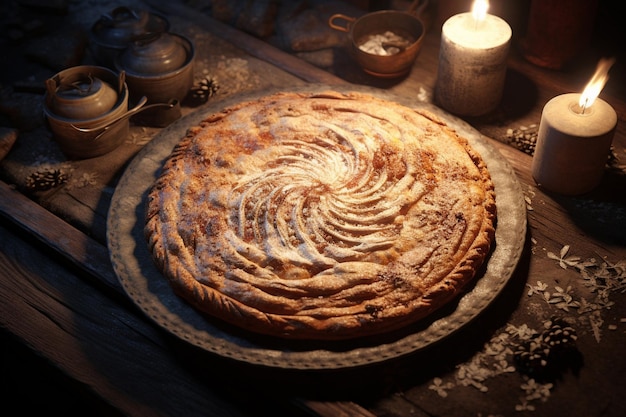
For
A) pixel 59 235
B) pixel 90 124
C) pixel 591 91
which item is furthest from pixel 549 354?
pixel 90 124

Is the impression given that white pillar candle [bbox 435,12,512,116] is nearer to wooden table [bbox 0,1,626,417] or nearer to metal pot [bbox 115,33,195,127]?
wooden table [bbox 0,1,626,417]

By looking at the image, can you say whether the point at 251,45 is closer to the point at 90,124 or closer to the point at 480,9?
the point at 90,124

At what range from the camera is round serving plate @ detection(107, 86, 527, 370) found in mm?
3230

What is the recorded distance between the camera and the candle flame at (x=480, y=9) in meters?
4.51

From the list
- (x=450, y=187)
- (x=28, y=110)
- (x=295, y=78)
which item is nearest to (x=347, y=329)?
(x=450, y=187)

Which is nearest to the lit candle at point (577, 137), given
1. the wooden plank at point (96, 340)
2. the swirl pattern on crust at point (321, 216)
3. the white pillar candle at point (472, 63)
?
the swirl pattern on crust at point (321, 216)

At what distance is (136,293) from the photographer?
11.6 ft

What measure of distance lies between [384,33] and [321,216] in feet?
7.47

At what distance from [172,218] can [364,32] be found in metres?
2.48

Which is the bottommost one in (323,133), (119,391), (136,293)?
(119,391)

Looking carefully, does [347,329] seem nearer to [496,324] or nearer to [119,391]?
[496,324]

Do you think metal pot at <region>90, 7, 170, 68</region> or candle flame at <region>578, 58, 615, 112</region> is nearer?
candle flame at <region>578, 58, 615, 112</region>

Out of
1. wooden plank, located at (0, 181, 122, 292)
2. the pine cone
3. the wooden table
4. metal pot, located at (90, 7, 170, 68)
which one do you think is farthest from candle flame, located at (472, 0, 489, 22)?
wooden plank, located at (0, 181, 122, 292)

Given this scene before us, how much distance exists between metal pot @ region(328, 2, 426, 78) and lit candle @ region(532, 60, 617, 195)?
4.62ft
